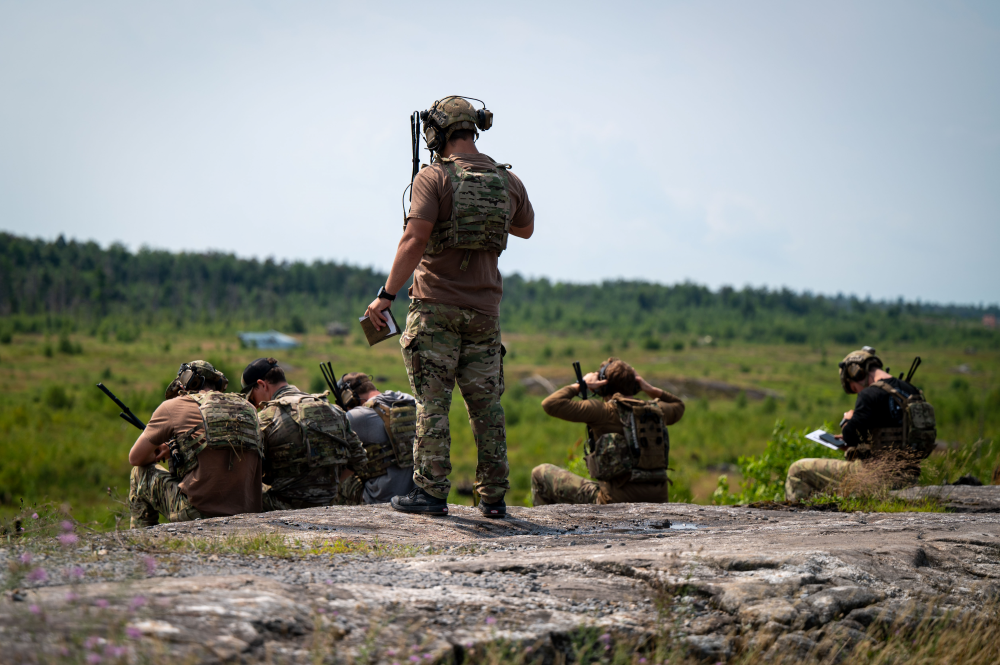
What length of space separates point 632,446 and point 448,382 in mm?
2212

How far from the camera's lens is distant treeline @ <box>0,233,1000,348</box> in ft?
200

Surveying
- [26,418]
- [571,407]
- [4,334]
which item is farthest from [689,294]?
[571,407]

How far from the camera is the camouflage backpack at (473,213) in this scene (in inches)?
164

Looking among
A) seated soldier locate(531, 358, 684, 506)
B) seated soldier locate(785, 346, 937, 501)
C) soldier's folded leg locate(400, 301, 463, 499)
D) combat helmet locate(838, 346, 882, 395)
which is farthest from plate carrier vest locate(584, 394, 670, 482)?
soldier's folded leg locate(400, 301, 463, 499)

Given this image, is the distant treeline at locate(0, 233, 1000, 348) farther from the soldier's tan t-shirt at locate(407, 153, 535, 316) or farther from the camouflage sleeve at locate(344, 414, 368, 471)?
the soldier's tan t-shirt at locate(407, 153, 535, 316)

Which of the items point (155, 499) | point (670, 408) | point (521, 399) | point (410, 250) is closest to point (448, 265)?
point (410, 250)

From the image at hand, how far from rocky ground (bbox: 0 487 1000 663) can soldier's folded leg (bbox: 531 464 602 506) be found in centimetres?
187

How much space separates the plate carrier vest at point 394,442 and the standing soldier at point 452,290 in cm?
153

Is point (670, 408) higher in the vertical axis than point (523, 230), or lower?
lower

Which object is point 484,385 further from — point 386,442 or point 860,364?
point 860,364

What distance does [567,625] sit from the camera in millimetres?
2689

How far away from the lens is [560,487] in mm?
6516

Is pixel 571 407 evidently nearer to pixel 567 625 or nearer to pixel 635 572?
pixel 635 572

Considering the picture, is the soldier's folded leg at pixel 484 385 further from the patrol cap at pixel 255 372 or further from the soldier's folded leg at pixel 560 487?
the patrol cap at pixel 255 372
